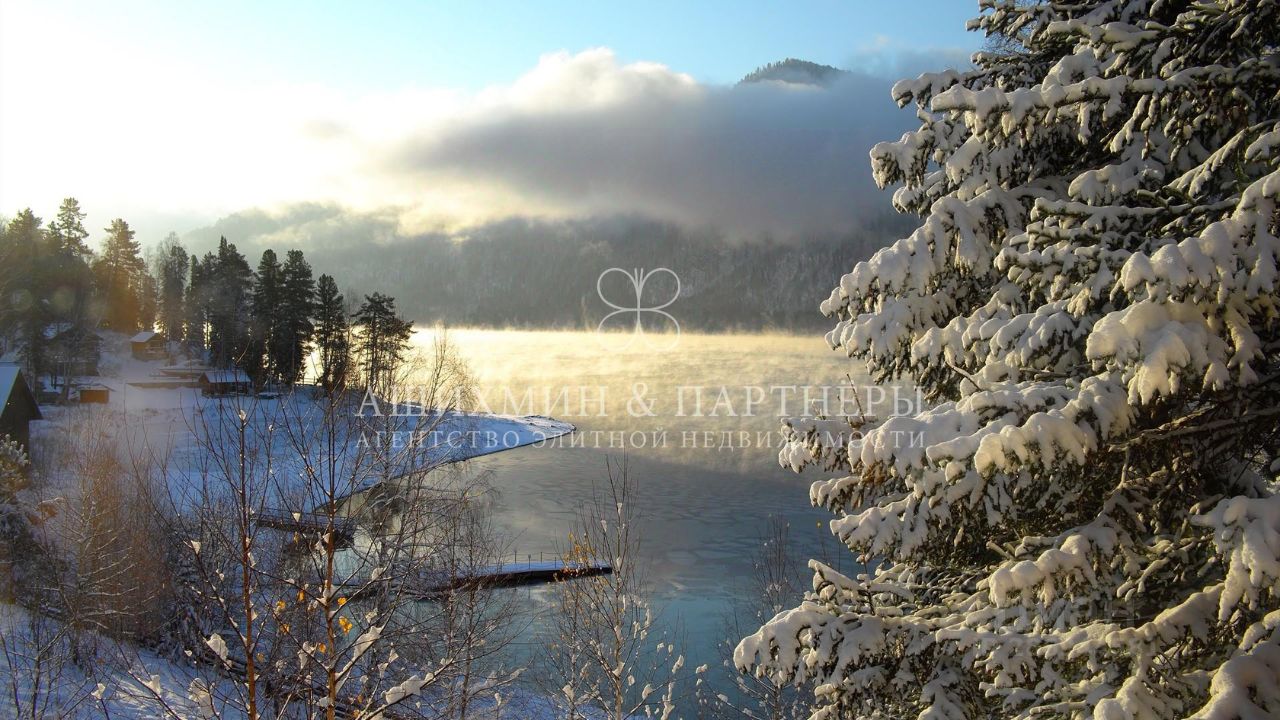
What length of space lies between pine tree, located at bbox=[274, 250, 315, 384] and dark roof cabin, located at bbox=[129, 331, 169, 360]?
21106 mm

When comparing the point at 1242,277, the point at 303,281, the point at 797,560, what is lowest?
the point at 797,560

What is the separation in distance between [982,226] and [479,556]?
1853 cm

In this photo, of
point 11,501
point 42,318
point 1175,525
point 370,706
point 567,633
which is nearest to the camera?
point 1175,525

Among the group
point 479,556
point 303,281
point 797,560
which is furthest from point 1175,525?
point 303,281

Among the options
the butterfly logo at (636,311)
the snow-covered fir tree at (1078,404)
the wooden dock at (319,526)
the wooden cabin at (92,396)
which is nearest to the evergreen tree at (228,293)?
the wooden cabin at (92,396)

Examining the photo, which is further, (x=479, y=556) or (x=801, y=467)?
(x=479, y=556)

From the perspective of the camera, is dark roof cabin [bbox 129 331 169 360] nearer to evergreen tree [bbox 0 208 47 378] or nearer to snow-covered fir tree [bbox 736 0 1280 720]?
evergreen tree [bbox 0 208 47 378]

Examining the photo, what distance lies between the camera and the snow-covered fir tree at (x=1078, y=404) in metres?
3.59

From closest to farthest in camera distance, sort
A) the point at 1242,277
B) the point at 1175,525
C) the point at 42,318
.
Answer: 1. the point at 1242,277
2. the point at 1175,525
3. the point at 42,318

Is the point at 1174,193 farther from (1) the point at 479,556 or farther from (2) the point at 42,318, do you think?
(2) the point at 42,318

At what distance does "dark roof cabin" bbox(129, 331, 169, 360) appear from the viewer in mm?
67312

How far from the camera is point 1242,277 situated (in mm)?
3467

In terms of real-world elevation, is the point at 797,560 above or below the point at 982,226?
below

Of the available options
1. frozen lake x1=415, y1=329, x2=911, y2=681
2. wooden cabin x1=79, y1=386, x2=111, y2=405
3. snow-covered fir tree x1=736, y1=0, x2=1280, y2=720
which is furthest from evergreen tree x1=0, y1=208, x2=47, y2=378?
snow-covered fir tree x1=736, y1=0, x2=1280, y2=720
